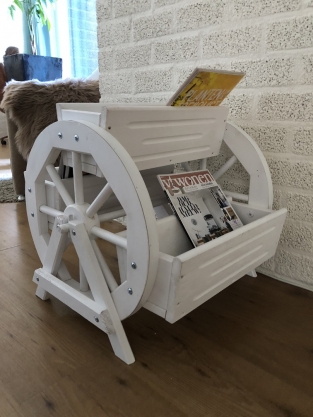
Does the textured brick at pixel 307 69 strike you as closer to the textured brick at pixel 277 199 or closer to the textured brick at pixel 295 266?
the textured brick at pixel 277 199

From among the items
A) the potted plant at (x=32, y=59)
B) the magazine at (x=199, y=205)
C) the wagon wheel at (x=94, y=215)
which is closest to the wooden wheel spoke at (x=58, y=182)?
the wagon wheel at (x=94, y=215)

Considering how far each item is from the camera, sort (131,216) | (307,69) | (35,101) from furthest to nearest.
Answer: (35,101) < (307,69) < (131,216)

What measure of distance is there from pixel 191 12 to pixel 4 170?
180 centimetres

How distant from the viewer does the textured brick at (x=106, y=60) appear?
126 centimetres

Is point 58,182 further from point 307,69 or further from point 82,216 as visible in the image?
point 307,69

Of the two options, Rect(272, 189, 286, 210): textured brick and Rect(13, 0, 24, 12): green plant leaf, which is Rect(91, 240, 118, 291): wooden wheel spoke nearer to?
Rect(272, 189, 286, 210): textured brick

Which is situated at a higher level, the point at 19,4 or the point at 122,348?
the point at 19,4

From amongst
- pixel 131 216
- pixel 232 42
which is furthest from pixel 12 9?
pixel 131 216

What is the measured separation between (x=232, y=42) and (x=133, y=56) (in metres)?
0.37

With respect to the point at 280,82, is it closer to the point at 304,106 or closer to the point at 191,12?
the point at 304,106

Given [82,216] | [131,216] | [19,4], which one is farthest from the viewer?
[19,4]

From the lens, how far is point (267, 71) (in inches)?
36.2

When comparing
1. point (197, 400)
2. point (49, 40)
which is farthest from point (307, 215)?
point (49, 40)

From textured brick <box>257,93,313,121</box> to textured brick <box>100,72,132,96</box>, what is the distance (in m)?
0.49
